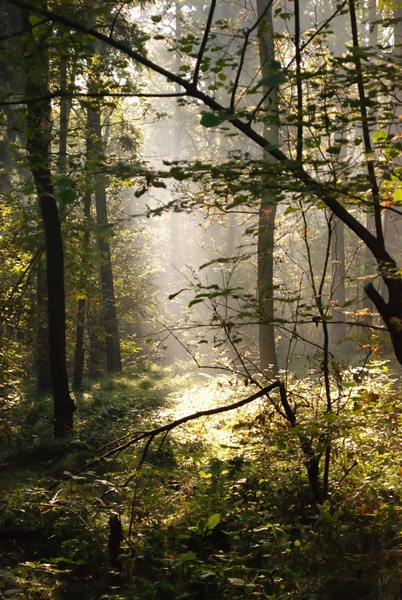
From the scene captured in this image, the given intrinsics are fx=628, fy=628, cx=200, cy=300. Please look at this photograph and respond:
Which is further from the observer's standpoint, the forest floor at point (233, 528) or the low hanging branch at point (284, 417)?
the low hanging branch at point (284, 417)

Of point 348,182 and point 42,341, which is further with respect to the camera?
point 42,341

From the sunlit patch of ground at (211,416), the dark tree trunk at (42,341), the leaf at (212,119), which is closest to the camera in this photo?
the leaf at (212,119)

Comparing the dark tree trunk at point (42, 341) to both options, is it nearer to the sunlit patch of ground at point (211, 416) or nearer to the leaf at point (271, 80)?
the sunlit patch of ground at point (211, 416)

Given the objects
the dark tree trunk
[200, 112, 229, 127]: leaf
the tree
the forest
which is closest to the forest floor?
the forest

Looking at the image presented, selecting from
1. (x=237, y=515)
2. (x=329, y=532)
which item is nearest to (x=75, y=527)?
(x=237, y=515)

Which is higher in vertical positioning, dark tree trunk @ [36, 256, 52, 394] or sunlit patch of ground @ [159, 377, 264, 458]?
dark tree trunk @ [36, 256, 52, 394]

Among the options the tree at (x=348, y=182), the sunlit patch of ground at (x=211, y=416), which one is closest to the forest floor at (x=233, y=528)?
the tree at (x=348, y=182)

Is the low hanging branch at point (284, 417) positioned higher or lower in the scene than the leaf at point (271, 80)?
lower

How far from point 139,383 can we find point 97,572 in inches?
551

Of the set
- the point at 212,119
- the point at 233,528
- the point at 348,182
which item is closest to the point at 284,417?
the point at 233,528

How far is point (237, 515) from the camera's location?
5.64 metres

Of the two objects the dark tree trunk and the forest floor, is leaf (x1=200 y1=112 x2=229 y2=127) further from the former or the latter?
the dark tree trunk

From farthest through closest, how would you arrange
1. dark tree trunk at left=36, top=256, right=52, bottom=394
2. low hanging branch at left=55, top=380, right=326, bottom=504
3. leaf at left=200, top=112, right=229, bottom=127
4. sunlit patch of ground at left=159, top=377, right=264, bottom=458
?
dark tree trunk at left=36, top=256, right=52, bottom=394 → sunlit patch of ground at left=159, top=377, right=264, bottom=458 → low hanging branch at left=55, top=380, right=326, bottom=504 → leaf at left=200, top=112, right=229, bottom=127

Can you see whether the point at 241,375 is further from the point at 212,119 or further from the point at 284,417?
the point at 212,119
